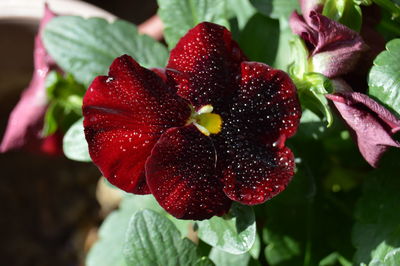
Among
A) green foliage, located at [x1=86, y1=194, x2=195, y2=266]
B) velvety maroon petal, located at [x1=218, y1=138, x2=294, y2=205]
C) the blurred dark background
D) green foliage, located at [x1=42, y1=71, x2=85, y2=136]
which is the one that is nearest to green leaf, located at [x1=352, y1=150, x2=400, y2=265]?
velvety maroon petal, located at [x1=218, y1=138, x2=294, y2=205]

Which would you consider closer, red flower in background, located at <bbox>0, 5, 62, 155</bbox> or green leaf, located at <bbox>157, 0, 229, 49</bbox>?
green leaf, located at <bbox>157, 0, 229, 49</bbox>

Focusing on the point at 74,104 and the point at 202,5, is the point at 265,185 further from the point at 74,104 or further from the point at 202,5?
the point at 74,104

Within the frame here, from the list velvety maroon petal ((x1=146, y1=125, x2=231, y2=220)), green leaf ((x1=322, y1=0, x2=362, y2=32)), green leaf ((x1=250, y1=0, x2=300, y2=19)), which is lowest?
velvety maroon petal ((x1=146, y1=125, x2=231, y2=220))

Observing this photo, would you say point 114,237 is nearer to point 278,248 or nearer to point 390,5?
point 278,248

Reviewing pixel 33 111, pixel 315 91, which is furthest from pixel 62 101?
pixel 315 91

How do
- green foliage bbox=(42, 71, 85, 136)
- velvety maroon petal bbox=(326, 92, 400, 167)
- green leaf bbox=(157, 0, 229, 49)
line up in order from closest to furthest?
1. velvety maroon petal bbox=(326, 92, 400, 167)
2. green leaf bbox=(157, 0, 229, 49)
3. green foliage bbox=(42, 71, 85, 136)

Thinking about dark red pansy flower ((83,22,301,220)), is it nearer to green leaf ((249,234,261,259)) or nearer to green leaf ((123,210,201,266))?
green leaf ((123,210,201,266))

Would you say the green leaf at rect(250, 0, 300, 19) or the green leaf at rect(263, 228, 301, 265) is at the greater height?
the green leaf at rect(250, 0, 300, 19)
